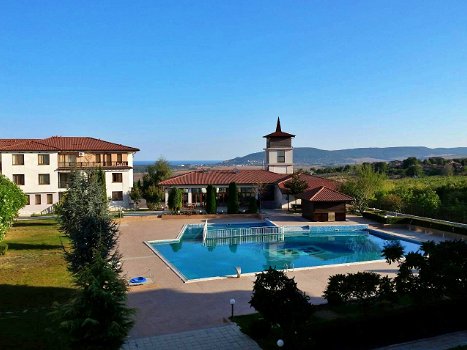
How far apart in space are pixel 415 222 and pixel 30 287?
2724 cm

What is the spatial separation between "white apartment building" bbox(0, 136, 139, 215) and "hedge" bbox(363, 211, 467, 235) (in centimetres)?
2581

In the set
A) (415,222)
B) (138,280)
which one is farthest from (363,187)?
(138,280)

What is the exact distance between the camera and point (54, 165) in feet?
136

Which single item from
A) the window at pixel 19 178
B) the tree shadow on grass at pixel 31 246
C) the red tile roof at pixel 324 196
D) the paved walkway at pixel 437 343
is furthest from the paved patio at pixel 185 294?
A: the window at pixel 19 178

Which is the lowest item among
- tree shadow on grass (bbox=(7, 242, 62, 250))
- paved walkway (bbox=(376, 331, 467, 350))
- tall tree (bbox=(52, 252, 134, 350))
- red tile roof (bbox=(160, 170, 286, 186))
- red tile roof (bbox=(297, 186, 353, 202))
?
paved walkway (bbox=(376, 331, 467, 350))

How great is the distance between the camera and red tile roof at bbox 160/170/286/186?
135 feet

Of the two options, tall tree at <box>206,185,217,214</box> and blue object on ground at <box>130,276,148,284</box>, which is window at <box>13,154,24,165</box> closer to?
tall tree at <box>206,185,217,214</box>

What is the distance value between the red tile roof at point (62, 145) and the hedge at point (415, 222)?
26175 millimetres

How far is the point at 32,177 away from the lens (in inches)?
1603

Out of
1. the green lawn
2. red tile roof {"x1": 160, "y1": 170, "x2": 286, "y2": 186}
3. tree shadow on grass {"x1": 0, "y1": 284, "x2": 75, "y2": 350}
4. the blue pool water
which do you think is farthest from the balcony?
tree shadow on grass {"x1": 0, "y1": 284, "x2": 75, "y2": 350}

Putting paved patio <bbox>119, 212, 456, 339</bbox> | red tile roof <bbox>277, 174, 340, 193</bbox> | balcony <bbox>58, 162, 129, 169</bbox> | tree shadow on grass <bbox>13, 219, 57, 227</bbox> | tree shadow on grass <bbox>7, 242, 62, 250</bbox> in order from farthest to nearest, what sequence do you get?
1. balcony <bbox>58, 162, 129, 169</bbox>
2. red tile roof <bbox>277, 174, 340, 193</bbox>
3. tree shadow on grass <bbox>13, 219, 57, 227</bbox>
4. tree shadow on grass <bbox>7, 242, 62, 250</bbox>
5. paved patio <bbox>119, 212, 456, 339</bbox>

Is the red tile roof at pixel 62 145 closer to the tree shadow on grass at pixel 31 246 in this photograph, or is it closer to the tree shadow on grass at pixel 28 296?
the tree shadow on grass at pixel 31 246

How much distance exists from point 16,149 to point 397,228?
36.9 m

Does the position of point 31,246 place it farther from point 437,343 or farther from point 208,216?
point 437,343
